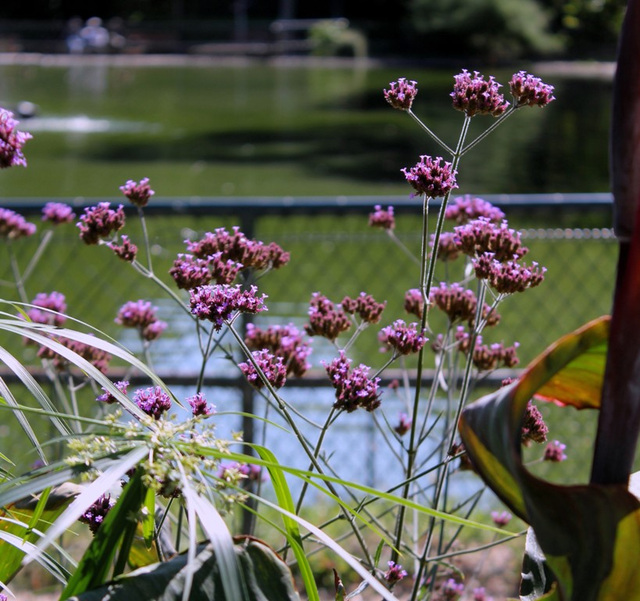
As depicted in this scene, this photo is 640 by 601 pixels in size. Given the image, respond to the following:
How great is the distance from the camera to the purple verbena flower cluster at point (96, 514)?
1033 millimetres

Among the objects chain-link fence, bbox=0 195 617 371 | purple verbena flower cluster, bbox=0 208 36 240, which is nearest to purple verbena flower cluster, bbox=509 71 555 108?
purple verbena flower cluster, bbox=0 208 36 240

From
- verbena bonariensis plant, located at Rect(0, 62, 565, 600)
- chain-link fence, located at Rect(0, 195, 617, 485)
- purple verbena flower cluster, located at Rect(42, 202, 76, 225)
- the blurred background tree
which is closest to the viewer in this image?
verbena bonariensis plant, located at Rect(0, 62, 565, 600)

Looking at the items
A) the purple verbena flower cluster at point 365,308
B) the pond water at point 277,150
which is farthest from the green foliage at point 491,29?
the purple verbena flower cluster at point 365,308

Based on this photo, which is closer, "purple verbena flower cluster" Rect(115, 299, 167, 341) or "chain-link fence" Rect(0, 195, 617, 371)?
"purple verbena flower cluster" Rect(115, 299, 167, 341)

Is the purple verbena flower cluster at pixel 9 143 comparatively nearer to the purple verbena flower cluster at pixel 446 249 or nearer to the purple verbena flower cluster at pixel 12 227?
the purple verbena flower cluster at pixel 446 249

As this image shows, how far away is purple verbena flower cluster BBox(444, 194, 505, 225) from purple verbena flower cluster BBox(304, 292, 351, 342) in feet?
1.08

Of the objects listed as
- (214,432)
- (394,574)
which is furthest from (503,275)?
(214,432)

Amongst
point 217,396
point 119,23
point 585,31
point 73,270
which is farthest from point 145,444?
point 119,23

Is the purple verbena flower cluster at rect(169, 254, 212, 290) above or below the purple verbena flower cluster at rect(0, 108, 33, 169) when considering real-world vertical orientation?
below

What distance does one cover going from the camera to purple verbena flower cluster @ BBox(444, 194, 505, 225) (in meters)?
1.71

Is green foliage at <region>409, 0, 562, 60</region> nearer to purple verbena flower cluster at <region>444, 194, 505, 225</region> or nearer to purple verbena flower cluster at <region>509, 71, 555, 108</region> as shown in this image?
purple verbena flower cluster at <region>444, 194, 505, 225</region>

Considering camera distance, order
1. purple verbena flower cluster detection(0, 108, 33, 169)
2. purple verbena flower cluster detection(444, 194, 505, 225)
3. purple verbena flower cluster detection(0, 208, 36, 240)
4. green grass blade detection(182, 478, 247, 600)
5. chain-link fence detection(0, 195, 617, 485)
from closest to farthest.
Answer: green grass blade detection(182, 478, 247, 600) < purple verbena flower cluster detection(0, 108, 33, 169) < purple verbena flower cluster detection(444, 194, 505, 225) < purple verbena flower cluster detection(0, 208, 36, 240) < chain-link fence detection(0, 195, 617, 485)

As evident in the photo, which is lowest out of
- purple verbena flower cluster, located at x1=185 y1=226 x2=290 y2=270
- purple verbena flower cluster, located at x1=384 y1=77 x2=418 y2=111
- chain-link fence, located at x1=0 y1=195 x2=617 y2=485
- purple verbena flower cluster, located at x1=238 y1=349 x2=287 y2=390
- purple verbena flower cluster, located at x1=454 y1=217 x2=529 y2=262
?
chain-link fence, located at x1=0 y1=195 x2=617 y2=485

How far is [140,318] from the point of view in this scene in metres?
1.70
